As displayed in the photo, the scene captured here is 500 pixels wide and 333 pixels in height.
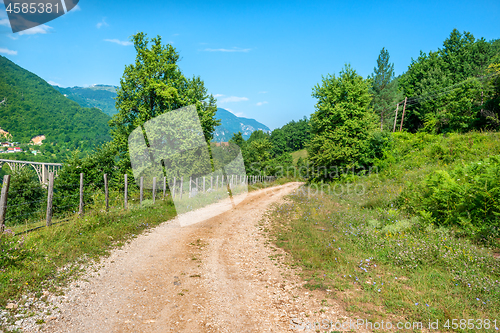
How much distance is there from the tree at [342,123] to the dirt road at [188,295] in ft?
61.6

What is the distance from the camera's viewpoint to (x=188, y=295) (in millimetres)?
5398

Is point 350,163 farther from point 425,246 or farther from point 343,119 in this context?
point 425,246

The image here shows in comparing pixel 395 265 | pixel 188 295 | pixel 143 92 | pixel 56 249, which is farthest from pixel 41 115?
pixel 395 265

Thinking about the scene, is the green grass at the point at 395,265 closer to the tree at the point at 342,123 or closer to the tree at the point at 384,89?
the tree at the point at 342,123

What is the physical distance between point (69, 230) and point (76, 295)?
4.45 m

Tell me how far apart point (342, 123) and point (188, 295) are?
24.6 m

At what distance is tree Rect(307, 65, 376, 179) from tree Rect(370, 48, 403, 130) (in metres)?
28.9

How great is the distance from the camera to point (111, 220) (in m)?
10.9

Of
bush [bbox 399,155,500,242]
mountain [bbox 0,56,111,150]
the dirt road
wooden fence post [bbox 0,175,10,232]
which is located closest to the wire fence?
wooden fence post [bbox 0,175,10,232]

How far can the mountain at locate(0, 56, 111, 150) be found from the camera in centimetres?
10969

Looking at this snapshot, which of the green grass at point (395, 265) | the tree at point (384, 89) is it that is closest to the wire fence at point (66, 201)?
the green grass at point (395, 265)

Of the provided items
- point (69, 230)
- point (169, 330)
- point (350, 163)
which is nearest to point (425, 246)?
point (169, 330)

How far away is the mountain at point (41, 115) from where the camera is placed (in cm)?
10969

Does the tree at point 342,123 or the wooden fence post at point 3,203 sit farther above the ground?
the tree at point 342,123
